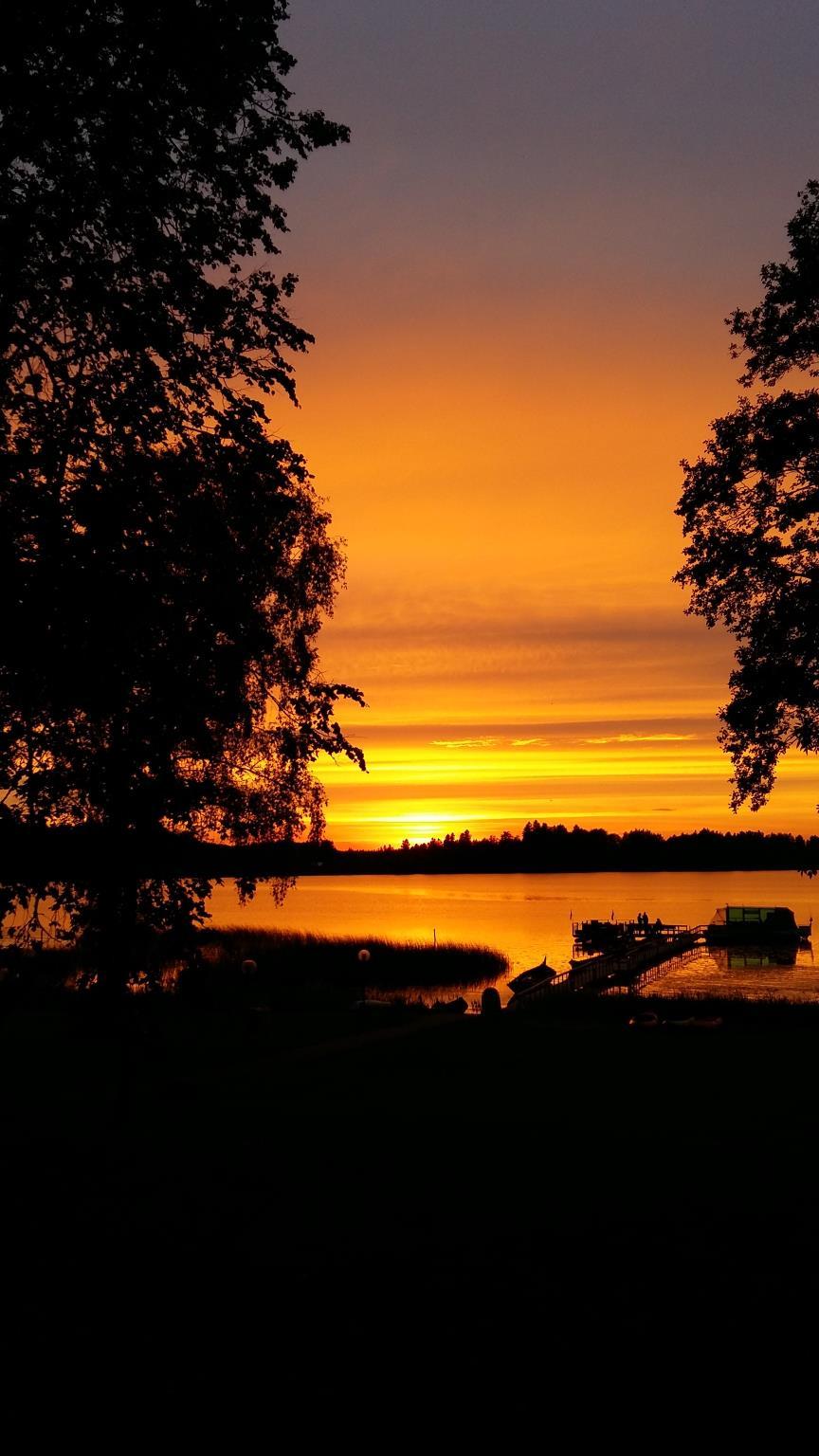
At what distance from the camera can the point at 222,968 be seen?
49.0 meters

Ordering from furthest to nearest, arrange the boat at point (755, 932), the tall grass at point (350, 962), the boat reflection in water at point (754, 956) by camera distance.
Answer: the boat at point (755, 932)
the boat reflection in water at point (754, 956)
the tall grass at point (350, 962)

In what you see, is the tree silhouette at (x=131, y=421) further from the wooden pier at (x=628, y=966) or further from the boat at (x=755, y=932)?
the boat at (x=755, y=932)

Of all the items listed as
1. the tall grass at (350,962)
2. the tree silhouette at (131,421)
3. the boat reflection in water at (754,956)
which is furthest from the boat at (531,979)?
the tree silhouette at (131,421)

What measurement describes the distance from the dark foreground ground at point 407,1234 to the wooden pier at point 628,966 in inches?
1193

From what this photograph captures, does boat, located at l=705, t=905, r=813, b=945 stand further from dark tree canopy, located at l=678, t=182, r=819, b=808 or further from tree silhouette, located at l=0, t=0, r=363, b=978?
tree silhouette, located at l=0, t=0, r=363, b=978

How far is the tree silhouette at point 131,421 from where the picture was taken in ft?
33.5

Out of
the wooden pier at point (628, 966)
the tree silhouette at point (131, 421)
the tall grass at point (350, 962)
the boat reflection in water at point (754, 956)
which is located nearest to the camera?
the tree silhouette at point (131, 421)

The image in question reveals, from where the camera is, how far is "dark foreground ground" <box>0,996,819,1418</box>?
7.13 m

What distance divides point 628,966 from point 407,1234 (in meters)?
63.6

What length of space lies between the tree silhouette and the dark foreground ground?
8.84ft

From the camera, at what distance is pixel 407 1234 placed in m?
9.48

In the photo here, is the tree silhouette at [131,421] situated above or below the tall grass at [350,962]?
above

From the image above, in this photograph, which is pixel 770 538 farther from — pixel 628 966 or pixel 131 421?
pixel 628 966

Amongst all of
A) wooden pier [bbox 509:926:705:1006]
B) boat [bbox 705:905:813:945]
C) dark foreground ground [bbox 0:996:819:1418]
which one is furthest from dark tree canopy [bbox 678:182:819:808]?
boat [bbox 705:905:813:945]
